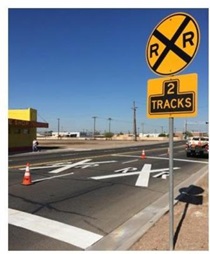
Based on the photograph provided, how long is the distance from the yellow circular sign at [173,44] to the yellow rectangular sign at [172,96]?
0.15m

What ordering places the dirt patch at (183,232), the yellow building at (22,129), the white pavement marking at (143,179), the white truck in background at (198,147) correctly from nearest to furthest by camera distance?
the dirt patch at (183,232) < the white pavement marking at (143,179) < the white truck in background at (198,147) < the yellow building at (22,129)

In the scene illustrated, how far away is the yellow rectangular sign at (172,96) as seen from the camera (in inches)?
183

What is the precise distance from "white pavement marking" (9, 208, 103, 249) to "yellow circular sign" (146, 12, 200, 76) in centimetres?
294

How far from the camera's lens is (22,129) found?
39.3 metres

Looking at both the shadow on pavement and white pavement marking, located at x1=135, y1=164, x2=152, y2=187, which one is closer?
the shadow on pavement

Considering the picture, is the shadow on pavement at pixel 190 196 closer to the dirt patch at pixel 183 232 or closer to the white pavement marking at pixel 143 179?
the dirt patch at pixel 183 232

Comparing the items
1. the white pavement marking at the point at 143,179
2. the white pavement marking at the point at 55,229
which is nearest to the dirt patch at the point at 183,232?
the white pavement marking at the point at 55,229

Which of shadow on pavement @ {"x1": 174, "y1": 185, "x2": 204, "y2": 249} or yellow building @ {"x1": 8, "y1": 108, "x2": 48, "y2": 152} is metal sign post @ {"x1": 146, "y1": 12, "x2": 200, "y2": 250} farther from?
yellow building @ {"x1": 8, "y1": 108, "x2": 48, "y2": 152}

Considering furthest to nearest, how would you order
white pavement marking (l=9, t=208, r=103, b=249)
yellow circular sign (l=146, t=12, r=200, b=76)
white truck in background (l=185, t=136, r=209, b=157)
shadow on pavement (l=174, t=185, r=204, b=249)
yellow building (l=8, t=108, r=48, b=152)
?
yellow building (l=8, t=108, r=48, b=152)
white truck in background (l=185, t=136, r=209, b=157)
shadow on pavement (l=174, t=185, r=204, b=249)
white pavement marking (l=9, t=208, r=103, b=249)
yellow circular sign (l=146, t=12, r=200, b=76)

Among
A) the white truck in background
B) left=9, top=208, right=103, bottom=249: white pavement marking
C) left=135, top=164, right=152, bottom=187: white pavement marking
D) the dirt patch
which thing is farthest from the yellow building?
the dirt patch

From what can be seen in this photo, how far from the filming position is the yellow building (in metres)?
37.0

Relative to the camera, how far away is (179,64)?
15.6ft
